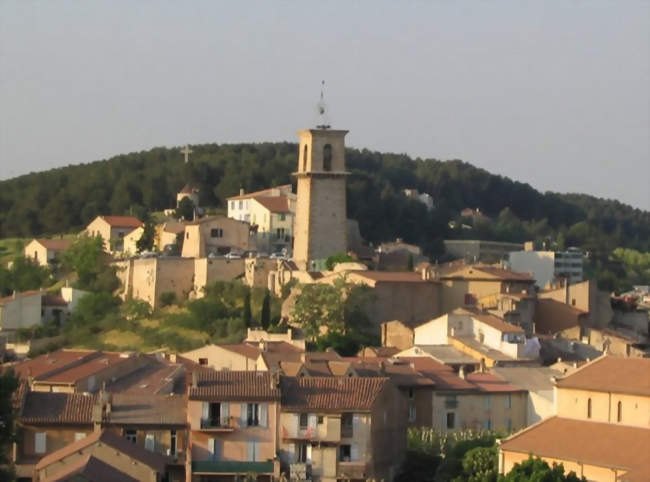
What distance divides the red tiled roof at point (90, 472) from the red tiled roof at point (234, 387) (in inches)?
173

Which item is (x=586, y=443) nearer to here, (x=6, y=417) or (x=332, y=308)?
(x=6, y=417)

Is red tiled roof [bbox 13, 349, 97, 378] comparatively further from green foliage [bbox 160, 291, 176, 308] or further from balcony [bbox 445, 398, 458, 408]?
green foliage [bbox 160, 291, 176, 308]

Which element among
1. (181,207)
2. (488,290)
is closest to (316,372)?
(488,290)

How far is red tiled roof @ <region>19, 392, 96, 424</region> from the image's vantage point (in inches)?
1709

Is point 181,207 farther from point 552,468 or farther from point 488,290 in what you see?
point 552,468

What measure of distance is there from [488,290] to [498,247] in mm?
32482

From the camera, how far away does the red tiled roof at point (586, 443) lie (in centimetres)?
4009

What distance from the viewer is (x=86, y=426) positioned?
43688 millimetres

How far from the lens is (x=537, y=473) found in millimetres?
37625

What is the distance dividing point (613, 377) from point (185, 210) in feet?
169

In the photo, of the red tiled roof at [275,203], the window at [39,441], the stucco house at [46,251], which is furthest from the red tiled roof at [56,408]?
the stucco house at [46,251]

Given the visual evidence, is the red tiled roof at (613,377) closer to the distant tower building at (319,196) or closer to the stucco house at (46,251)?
the distant tower building at (319,196)

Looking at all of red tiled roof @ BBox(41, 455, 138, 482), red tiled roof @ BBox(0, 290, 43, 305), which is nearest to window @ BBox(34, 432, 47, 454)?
red tiled roof @ BBox(41, 455, 138, 482)

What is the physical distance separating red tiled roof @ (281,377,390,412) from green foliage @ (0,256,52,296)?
135 feet
